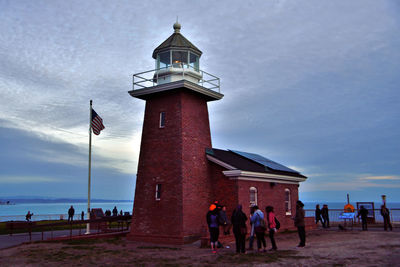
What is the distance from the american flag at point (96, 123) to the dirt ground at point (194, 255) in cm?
744

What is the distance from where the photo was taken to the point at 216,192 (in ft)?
63.9

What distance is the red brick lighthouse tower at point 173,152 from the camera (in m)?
17.9

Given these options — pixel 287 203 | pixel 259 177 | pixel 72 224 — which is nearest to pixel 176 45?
pixel 259 177

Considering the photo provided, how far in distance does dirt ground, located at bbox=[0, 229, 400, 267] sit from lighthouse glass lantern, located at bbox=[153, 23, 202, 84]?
27.8ft

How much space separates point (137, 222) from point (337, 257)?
10.3 meters

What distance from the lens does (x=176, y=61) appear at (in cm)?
1994

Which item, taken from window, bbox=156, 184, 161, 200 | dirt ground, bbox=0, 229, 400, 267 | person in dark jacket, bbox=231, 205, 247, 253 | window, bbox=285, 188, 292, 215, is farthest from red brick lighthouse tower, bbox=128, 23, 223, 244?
window, bbox=285, 188, 292, 215

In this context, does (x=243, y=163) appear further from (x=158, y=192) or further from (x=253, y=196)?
(x=158, y=192)

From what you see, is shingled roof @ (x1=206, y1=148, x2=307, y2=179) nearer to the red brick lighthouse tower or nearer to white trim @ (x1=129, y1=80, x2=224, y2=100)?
the red brick lighthouse tower

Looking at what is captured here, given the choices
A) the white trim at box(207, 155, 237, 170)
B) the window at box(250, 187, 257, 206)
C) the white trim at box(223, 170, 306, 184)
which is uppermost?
the white trim at box(207, 155, 237, 170)

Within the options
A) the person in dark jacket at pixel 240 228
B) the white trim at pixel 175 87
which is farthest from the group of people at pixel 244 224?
the white trim at pixel 175 87

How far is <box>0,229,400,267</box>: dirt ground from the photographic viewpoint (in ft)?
37.1

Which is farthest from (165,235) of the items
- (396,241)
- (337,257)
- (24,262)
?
(396,241)

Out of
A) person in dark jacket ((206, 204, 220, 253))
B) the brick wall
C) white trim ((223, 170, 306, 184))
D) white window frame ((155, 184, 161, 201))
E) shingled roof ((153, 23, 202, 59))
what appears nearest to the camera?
person in dark jacket ((206, 204, 220, 253))
